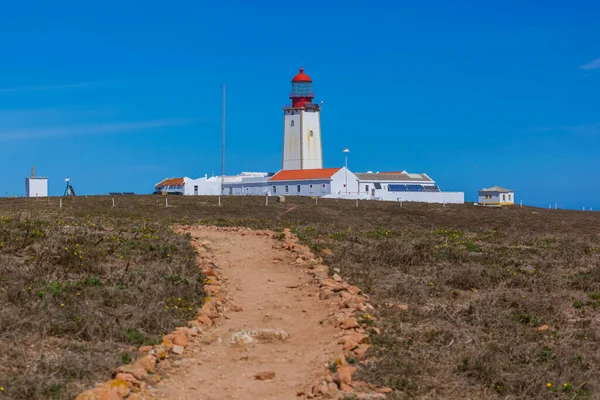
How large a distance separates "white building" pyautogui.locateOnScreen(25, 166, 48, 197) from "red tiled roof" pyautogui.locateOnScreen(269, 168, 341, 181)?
100 feet

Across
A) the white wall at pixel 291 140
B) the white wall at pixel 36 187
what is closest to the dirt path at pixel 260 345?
the white wall at pixel 36 187

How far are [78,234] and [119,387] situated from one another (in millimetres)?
12501

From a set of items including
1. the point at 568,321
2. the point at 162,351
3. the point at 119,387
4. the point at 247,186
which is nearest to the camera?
the point at 119,387

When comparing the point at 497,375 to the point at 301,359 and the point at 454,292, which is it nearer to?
the point at 301,359

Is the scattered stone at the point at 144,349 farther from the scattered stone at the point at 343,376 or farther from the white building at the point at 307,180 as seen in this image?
the white building at the point at 307,180

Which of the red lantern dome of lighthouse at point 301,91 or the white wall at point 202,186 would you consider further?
the red lantern dome of lighthouse at point 301,91

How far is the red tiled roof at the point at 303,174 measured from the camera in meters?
85.8

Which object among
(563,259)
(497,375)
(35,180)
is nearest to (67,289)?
(497,375)

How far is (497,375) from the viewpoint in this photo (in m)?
11.7

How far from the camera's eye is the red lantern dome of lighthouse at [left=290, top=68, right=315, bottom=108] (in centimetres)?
9588

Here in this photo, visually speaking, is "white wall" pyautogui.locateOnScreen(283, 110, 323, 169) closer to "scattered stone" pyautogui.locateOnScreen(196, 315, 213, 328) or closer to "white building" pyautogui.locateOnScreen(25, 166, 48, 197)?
"white building" pyautogui.locateOnScreen(25, 166, 48, 197)

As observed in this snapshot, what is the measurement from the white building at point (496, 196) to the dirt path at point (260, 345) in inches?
2700

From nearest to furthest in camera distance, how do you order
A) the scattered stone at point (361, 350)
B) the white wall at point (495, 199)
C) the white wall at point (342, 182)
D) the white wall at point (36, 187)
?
the scattered stone at point (361, 350), the white wall at point (36, 187), the white wall at point (495, 199), the white wall at point (342, 182)

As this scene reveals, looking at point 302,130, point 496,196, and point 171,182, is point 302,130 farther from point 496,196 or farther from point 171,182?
point 496,196
